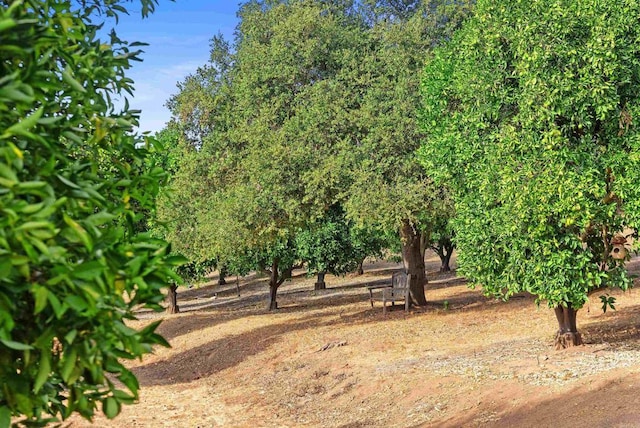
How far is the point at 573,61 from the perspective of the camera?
41.3 ft

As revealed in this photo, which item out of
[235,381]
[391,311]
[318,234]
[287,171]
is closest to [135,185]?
[235,381]

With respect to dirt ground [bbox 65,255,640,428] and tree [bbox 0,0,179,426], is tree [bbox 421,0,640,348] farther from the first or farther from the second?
tree [bbox 0,0,179,426]

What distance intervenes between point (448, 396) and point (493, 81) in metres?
6.00

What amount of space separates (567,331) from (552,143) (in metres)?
4.38

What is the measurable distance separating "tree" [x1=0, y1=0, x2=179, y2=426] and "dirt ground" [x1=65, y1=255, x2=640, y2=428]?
25.9 ft

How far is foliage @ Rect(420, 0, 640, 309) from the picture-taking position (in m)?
12.6

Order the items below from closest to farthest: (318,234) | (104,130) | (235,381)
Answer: (104,130), (235,381), (318,234)

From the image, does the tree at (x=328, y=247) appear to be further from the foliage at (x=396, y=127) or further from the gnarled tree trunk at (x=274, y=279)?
the foliage at (x=396, y=127)

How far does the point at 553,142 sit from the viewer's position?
12.6 m

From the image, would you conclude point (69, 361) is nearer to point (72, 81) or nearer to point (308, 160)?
point (72, 81)

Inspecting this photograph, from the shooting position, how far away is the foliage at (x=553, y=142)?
12.6m

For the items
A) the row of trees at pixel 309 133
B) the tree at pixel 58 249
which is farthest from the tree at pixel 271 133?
the tree at pixel 58 249

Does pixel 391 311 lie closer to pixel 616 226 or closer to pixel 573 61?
pixel 616 226

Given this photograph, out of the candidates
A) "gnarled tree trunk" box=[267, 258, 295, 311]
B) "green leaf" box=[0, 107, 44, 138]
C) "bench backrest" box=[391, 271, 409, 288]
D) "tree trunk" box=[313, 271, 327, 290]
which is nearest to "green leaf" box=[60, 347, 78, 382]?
"green leaf" box=[0, 107, 44, 138]
